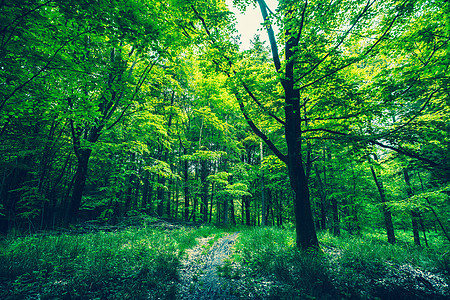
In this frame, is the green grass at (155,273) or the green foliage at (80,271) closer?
the green foliage at (80,271)

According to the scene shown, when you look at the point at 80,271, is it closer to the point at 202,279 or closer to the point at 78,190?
the point at 202,279

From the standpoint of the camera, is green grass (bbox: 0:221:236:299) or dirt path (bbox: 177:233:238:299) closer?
green grass (bbox: 0:221:236:299)

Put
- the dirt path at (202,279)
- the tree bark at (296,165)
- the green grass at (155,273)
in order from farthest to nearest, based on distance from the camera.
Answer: the tree bark at (296,165) → the dirt path at (202,279) → the green grass at (155,273)

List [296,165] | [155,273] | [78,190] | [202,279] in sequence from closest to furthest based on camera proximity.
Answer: [155,273] < [202,279] < [296,165] < [78,190]

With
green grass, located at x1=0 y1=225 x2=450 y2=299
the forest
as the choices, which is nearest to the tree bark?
the forest

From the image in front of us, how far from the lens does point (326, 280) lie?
3604 millimetres

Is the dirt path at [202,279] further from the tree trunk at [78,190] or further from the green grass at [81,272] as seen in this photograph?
the tree trunk at [78,190]

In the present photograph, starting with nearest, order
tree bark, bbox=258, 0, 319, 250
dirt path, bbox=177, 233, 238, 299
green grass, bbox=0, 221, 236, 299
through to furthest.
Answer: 1. green grass, bbox=0, 221, 236, 299
2. dirt path, bbox=177, 233, 238, 299
3. tree bark, bbox=258, 0, 319, 250

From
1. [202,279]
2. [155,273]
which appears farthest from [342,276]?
[155,273]

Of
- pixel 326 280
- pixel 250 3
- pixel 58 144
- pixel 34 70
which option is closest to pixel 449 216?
pixel 326 280

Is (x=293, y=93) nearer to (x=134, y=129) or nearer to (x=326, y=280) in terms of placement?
(x=326, y=280)

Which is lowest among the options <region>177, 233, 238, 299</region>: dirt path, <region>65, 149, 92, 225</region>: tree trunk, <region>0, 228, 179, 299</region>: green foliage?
<region>177, 233, 238, 299</region>: dirt path

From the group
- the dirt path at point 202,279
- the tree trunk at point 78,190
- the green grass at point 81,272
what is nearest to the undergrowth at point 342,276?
the dirt path at point 202,279

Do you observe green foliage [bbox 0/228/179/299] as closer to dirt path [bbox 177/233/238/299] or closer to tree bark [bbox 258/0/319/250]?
dirt path [bbox 177/233/238/299]
